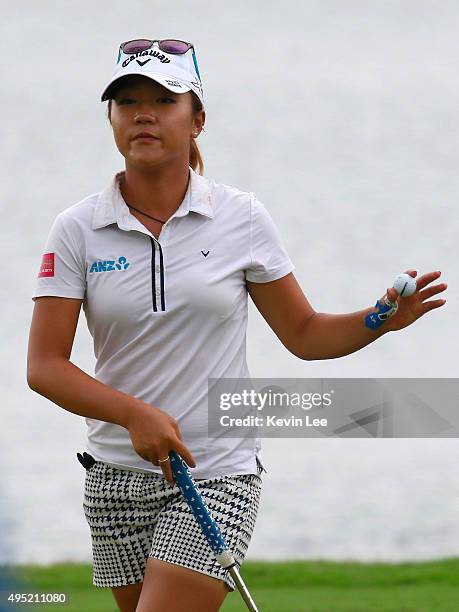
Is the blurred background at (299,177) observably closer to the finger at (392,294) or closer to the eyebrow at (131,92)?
the finger at (392,294)

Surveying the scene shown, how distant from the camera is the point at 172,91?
9.37 ft

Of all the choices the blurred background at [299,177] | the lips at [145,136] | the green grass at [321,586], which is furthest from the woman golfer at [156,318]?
the blurred background at [299,177]

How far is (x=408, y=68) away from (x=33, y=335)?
11199 mm

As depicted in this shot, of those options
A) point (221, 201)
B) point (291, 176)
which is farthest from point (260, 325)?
point (221, 201)

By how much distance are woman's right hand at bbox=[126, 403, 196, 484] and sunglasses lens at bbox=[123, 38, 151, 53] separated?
31.5 inches

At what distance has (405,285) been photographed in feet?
9.44

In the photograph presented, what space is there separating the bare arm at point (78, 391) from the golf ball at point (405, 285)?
57 centimetres

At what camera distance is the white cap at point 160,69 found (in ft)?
9.34

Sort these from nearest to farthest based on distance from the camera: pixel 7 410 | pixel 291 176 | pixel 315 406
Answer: pixel 315 406
pixel 7 410
pixel 291 176

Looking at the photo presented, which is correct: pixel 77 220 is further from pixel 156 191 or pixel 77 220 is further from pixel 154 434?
pixel 154 434

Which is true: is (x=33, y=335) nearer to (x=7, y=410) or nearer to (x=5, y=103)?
(x=7, y=410)

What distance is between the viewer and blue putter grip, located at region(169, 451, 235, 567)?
8.89 feet

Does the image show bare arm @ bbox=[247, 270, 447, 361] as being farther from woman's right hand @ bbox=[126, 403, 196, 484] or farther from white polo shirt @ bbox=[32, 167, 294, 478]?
woman's right hand @ bbox=[126, 403, 196, 484]

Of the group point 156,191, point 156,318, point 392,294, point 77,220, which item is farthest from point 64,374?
point 392,294
